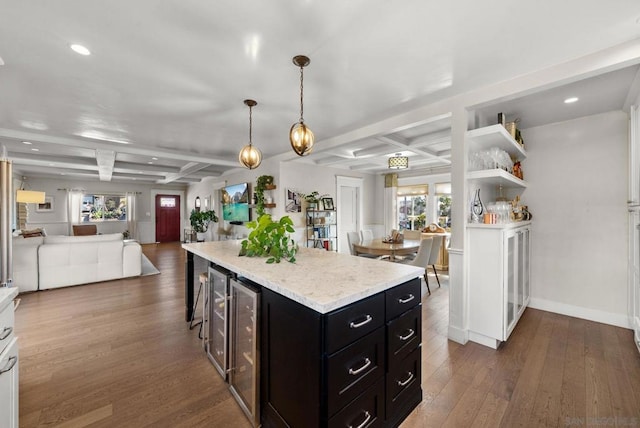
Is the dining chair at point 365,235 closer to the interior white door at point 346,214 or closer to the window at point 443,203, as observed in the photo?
the interior white door at point 346,214

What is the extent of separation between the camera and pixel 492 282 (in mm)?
2414

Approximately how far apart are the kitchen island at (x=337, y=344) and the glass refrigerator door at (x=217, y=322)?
381 mm

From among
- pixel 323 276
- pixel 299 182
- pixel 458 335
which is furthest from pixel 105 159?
pixel 458 335

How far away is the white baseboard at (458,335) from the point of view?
8.18 ft

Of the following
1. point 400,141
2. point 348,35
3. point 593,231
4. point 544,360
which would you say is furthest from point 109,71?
point 593,231

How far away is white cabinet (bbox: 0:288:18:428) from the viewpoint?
3.43 feet

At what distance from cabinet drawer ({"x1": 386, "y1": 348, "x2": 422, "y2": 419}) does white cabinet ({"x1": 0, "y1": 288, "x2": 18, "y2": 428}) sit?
5.49ft

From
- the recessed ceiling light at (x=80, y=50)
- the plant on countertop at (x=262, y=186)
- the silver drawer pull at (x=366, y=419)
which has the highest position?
the recessed ceiling light at (x=80, y=50)

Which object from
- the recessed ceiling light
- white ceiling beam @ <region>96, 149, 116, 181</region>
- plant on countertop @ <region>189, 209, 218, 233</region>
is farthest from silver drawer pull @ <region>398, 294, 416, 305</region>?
plant on countertop @ <region>189, 209, 218, 233</region>

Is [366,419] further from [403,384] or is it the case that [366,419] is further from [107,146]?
[107,146]

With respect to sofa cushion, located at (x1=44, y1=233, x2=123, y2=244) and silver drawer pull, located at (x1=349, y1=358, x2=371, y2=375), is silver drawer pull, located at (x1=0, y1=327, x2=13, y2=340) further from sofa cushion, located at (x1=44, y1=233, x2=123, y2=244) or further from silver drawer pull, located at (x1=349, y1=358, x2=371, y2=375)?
sofa cushion, located at (x1=44, y1=233, x2=123, y2=244)

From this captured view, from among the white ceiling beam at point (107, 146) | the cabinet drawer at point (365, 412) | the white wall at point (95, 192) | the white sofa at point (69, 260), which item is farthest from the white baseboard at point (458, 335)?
the white wall at point (95, 192)

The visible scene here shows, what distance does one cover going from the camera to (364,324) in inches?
49.9

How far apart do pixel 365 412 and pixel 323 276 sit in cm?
68
